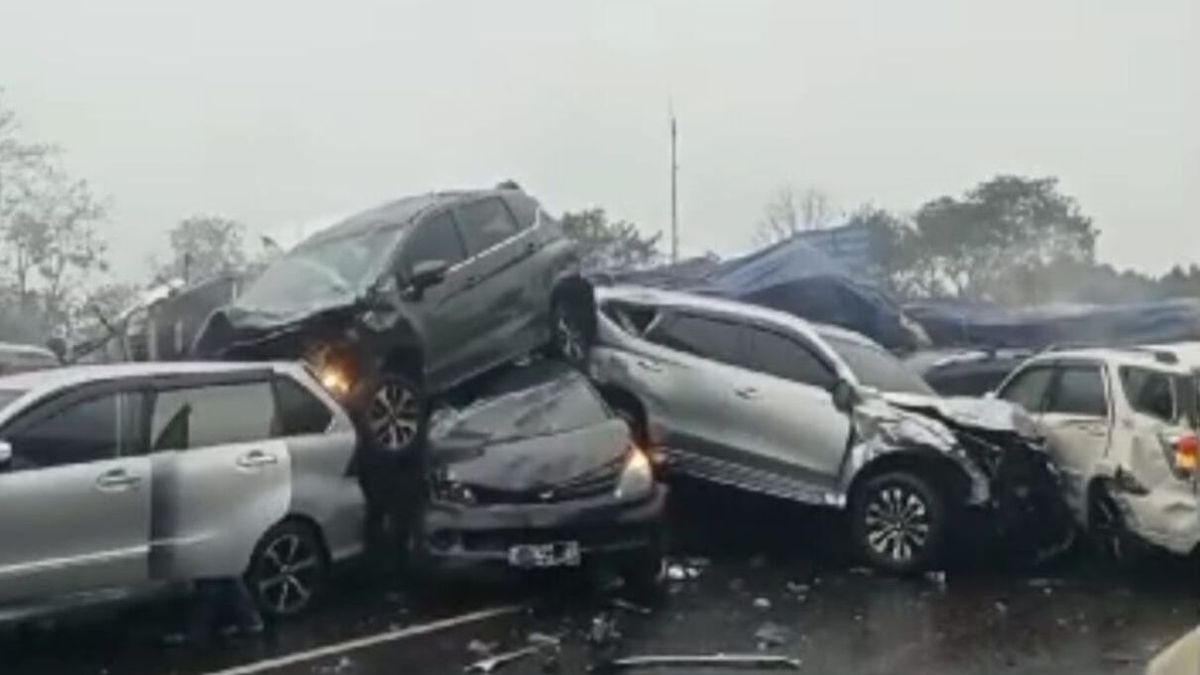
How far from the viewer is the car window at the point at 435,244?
1218 cm

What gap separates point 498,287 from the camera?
12.7 m

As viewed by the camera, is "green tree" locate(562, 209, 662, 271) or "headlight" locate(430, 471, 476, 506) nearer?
"headlight" locate(430, 471, 476, 506)

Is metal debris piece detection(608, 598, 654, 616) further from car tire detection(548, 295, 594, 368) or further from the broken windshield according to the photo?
A: the broken windshield

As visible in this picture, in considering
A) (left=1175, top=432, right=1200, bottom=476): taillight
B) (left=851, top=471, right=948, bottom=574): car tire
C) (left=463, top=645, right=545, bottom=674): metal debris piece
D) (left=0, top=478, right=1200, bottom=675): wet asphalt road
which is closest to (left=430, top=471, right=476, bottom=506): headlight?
(left=0, top=478, right=1200, bottom=675): wet asphalt road

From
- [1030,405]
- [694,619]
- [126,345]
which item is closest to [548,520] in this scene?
[694,619]

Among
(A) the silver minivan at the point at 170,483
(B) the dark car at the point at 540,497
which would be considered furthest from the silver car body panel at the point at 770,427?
(A) the silver minivan at the point at 170,483

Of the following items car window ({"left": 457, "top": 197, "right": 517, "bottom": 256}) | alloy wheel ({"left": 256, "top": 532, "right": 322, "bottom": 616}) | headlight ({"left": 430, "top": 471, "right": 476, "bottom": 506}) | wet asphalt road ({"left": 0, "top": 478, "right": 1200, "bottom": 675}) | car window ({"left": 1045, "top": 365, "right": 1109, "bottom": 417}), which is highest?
car window ({"left": 457, "top": 197, "right": 517, "bottom": 256})

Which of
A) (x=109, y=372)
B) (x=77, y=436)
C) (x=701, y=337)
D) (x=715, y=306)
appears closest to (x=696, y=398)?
(x=701, y=337)

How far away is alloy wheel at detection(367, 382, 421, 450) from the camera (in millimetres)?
11281

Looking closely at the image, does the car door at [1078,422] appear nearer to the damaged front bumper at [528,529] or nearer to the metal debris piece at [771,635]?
the metal debris piece at [771,635]

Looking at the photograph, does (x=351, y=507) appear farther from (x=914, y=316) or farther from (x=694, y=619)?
(x=914, y=316)

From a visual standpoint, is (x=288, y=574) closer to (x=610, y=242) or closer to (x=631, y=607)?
(x=631, y=607)

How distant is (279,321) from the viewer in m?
11.5

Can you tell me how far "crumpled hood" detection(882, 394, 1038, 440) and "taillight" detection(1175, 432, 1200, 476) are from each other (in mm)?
1299
